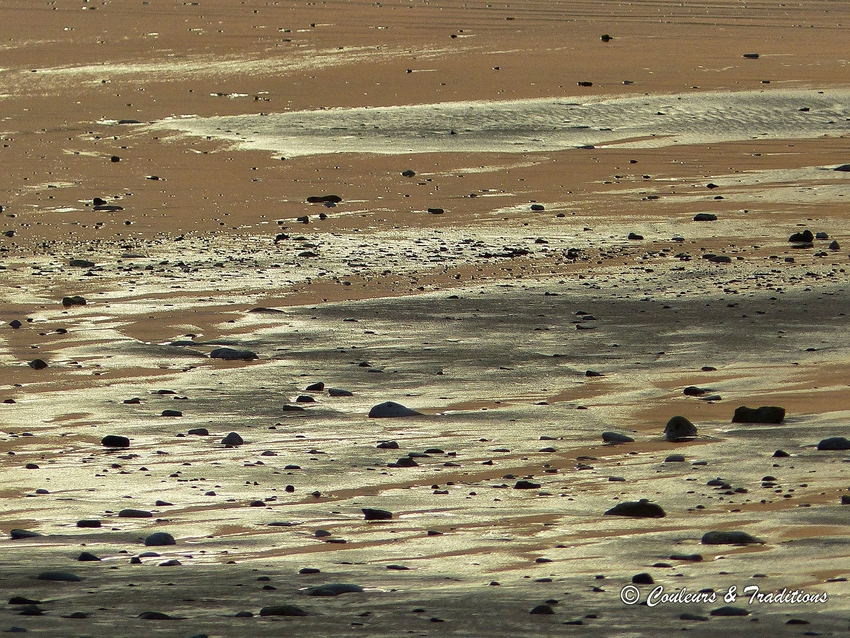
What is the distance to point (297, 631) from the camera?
5293mm

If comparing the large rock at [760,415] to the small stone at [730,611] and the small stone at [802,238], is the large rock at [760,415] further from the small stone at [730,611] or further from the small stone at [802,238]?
the small stone at [802,238]

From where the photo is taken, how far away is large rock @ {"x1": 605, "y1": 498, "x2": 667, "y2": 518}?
677 cm

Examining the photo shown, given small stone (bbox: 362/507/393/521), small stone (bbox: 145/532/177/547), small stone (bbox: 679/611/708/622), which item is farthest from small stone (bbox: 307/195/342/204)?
small stone (bbox: 679/611/708/622)

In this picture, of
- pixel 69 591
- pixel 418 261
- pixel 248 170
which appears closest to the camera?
pixel 69 591

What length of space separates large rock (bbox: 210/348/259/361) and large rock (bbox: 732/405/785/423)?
3.36m

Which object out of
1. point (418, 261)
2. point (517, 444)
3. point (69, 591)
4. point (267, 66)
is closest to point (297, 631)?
point (69, 591)

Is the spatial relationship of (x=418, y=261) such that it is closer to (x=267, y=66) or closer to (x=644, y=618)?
(x=644, y=618)

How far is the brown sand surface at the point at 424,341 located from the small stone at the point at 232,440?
10 centimetres

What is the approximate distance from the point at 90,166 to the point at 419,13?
1626 centimetres

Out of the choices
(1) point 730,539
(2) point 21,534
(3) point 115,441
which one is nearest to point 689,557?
(1) point 730,539

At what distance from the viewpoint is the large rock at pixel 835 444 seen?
771 cm

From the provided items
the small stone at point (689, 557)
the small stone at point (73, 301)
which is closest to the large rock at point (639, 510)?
the small stone at point (689, 557)

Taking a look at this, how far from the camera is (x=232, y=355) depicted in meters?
10.5

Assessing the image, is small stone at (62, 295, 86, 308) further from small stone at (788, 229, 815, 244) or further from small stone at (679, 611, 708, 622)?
small stone at (679, 611, 708, 622)
